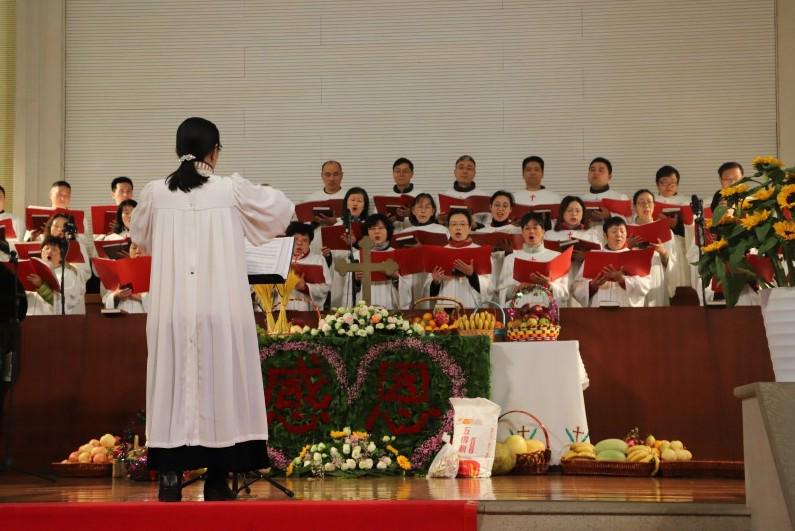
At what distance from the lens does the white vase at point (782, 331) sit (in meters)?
3.93

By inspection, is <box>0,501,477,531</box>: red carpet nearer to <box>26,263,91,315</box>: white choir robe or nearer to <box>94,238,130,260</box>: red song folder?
<box>94,238,130,260</box>: red song folder

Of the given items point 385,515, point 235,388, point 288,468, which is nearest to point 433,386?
point 288,468

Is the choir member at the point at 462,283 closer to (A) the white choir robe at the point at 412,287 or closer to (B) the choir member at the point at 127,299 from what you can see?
(A) the white choir robe at the point at 412,287

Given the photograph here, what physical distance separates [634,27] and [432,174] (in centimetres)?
272

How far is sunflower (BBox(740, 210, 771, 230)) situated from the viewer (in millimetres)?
4082

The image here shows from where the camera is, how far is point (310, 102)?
41.3 feet

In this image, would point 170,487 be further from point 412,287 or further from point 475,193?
point 475,193

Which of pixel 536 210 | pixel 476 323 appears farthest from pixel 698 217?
pixel 536 210

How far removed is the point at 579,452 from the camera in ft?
22.0

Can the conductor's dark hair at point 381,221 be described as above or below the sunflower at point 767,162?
above

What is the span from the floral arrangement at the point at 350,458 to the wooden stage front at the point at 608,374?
1.72 meters

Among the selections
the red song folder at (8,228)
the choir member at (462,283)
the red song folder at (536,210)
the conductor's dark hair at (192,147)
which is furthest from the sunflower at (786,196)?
the red song folder at (8,228)

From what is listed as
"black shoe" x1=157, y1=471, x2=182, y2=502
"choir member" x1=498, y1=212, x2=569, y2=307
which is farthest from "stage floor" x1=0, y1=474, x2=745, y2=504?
"choir member" x1=498, y1=212, x2=569, y2=307

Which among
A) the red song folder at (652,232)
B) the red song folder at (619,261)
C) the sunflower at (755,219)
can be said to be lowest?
the sunflower at (755,219)
